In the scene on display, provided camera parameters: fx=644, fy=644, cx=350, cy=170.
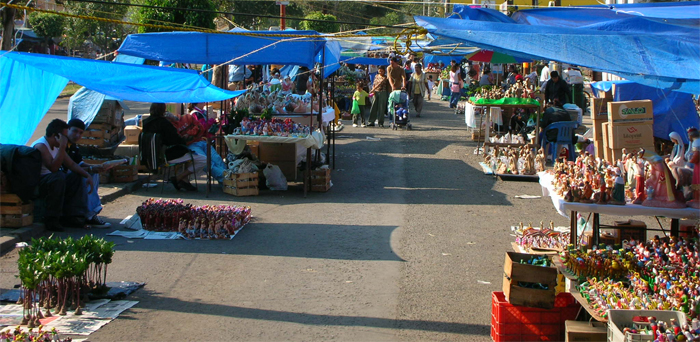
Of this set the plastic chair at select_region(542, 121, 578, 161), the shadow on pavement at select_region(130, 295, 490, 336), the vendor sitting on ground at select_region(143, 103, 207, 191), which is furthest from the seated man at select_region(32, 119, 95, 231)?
the plastic chair at select_region(542, 121, 578, 161)

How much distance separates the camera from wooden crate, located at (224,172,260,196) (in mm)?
10602

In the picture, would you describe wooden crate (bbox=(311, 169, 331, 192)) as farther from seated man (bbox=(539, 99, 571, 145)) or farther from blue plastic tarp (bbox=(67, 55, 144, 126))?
seated man (bbox=(539, 99, 571, 145))

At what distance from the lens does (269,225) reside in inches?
345

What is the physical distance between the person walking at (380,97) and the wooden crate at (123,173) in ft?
33.4

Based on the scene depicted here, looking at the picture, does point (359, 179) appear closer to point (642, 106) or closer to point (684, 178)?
point (642, 106)

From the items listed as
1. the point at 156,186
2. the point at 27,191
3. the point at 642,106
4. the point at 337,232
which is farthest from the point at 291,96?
the point at 642,106

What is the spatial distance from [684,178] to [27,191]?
23.7 feet

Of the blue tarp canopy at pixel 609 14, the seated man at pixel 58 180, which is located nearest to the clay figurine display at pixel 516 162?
the blue tarp canopy at pixel 609 14

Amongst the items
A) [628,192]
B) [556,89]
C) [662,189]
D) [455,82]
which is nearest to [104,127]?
[628,192]

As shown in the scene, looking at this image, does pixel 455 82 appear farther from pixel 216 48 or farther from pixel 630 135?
pixel 630 135

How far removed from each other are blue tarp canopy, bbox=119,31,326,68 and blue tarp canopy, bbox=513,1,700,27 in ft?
11.6

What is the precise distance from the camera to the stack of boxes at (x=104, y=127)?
11.8 metres

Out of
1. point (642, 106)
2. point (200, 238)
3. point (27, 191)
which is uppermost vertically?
point (642, 106)

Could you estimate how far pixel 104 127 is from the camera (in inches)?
468
